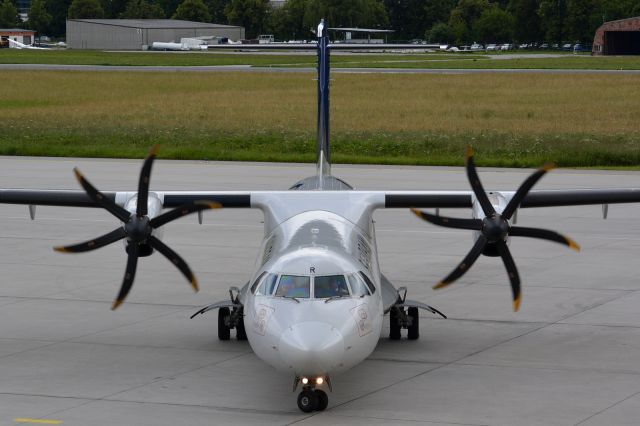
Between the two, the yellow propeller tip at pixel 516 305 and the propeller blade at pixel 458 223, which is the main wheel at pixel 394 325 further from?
the yellow propeller tip at pixel 516 305

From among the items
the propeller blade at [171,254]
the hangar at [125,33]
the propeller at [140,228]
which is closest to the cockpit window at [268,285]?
the propeller at [140,228]

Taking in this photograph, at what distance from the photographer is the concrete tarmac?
15523 millimetres

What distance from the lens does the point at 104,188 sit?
3825cm

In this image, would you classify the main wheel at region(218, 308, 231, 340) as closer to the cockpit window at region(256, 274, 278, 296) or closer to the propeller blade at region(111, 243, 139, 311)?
the propeller blade at region(111, 243, 139, 311)

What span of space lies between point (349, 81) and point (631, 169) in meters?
53.3

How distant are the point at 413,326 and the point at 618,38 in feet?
484

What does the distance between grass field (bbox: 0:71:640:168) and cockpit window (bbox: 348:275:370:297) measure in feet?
104

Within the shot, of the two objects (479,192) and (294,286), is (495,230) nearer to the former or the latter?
(479,192)

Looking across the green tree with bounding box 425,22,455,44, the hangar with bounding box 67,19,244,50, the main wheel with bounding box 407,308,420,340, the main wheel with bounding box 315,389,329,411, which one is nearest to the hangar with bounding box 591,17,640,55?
the green tree with bounding box 425,22,455,44

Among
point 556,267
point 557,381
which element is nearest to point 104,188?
point 556,267

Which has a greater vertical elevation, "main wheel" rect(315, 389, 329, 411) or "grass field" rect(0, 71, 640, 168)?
"main wheel" rect(315, 389, 329, 411)

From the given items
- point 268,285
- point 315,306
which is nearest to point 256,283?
point 268,285

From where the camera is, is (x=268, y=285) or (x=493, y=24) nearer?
(x=268, y=285)

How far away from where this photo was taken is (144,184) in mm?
17812
